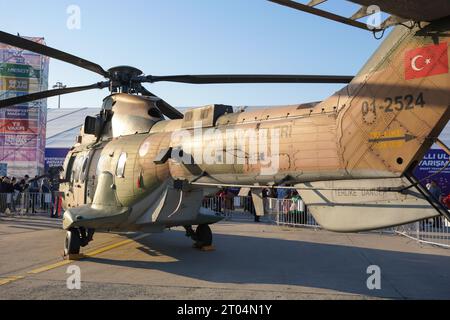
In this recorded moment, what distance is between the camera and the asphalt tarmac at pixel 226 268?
6.46 metres

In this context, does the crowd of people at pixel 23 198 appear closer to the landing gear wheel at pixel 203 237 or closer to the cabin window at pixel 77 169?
the cabin window at pixel 77 169

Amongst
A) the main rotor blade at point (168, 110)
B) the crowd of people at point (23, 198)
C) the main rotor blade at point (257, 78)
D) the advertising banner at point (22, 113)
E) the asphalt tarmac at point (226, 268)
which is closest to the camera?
the asphalt tarmac at point (226, 268)

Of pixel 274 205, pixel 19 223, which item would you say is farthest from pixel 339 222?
pixel 19 223

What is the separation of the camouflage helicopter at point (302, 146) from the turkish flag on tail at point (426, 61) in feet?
0.04

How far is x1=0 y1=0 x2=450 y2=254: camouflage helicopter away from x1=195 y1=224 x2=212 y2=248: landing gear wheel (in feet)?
0.09

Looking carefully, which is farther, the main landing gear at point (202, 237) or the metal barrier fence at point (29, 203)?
the metal barrier fence at point (29, 203)

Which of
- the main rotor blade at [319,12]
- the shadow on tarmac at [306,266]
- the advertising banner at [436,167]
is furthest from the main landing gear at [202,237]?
the advertising banner at [436,167]

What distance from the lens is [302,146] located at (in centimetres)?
626

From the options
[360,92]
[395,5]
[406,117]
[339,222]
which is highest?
[395,5]

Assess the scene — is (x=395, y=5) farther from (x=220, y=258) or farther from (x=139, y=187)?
(x=220, y=258)

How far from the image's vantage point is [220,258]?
9.54 m

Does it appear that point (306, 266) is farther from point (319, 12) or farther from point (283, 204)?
point (283, 204)

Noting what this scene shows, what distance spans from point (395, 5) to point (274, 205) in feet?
49.1
